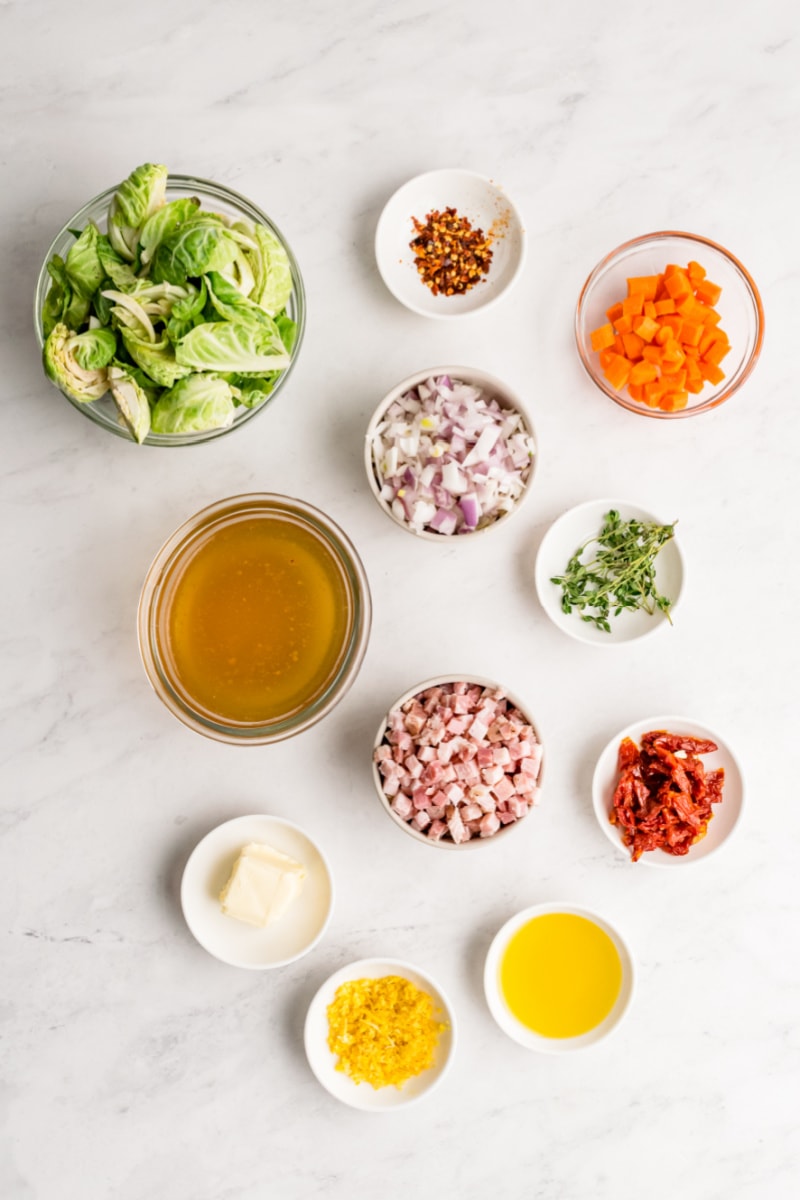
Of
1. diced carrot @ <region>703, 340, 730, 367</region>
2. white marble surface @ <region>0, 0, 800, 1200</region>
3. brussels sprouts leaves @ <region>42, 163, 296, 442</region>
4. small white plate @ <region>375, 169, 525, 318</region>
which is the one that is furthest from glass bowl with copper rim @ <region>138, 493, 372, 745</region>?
diced carrot @ <region>703, 340, 730, 367</region>

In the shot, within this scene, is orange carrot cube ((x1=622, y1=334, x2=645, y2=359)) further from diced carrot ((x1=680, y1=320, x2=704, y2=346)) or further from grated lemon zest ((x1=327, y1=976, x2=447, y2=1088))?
grated lemon zest ((x1=327, y1=976, x2=447, y2=1088))

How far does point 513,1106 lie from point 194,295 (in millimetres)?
2010

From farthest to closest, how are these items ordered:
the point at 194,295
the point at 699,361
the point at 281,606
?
the point at 699,361
the point at 281,606
the point at 194,295

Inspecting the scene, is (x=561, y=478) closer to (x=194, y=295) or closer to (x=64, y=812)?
(x=194, y=295)

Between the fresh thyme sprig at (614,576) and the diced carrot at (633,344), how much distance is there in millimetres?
365

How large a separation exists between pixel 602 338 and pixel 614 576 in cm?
56

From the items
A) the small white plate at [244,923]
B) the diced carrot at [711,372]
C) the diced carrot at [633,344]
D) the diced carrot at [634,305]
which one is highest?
the diced carrot at [634,305]

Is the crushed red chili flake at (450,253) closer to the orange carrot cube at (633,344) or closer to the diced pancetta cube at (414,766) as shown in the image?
the orange carrot cube at (633,344)

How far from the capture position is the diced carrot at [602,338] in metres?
2.10

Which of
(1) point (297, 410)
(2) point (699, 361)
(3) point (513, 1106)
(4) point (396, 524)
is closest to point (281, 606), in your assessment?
(4) point (396, 524)

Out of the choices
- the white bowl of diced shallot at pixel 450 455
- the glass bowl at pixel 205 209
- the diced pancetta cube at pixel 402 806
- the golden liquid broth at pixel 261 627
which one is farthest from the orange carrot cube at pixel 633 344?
the diced pancetta cube at pixel 402 806

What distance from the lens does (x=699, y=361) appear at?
2102 mm

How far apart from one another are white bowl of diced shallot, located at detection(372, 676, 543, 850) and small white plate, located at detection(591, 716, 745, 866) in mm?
192

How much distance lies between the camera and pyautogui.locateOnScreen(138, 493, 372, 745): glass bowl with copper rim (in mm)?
1953
